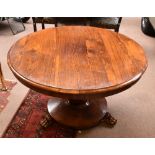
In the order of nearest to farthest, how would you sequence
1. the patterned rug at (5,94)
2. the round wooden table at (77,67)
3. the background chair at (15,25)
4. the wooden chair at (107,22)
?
the round wooden table at (77,67) → the patterned rug at (5,94) → the wooden chair at (107,22) → the background chair at (15,25)

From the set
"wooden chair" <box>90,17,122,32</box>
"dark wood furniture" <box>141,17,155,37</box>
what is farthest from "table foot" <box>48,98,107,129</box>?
"dark wood furniture" <box>141,17,155,37</box>

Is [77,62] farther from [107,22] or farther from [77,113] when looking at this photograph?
[107,22]

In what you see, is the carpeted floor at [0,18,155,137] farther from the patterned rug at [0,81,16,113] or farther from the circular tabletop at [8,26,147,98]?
the circular tabletop at [8,26,147,98]

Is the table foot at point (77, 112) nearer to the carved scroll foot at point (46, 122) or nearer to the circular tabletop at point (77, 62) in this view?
the carved scroll foot at point (46, 122)

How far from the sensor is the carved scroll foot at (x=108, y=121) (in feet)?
5.19

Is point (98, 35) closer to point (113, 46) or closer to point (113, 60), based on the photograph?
point (113, 46)

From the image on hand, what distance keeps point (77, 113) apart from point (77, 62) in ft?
1.74

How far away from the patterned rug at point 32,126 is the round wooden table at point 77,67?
8cm

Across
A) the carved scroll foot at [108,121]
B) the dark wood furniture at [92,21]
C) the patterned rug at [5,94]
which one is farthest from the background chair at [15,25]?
the carved scroll foot at [108,121]

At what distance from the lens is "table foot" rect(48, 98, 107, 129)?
152 cm

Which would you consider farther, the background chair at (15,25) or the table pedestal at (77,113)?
the background chair at (15,25)

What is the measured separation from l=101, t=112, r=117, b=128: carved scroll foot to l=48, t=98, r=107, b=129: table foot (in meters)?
0.04

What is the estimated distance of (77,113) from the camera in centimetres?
156

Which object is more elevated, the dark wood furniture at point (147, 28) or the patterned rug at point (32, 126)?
the dark wood furniture at point (147, 28)
